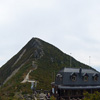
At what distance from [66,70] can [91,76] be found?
305 inches

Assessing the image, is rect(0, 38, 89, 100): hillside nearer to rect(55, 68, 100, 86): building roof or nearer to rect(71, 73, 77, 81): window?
rect(55, 68, 100, 86): building roof

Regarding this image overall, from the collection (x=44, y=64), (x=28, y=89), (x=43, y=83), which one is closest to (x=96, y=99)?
(x=28, y=89)

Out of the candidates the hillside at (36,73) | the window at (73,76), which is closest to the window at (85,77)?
the window at (73,76)

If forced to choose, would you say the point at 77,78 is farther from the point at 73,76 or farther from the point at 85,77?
the point at 85,77

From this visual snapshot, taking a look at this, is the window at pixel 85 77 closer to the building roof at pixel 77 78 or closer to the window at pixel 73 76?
the building roof at pixel 77 78

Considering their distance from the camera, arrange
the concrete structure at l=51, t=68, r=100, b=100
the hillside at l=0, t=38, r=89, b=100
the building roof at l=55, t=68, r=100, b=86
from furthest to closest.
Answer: the hillside at l=0, t=38, r=89, b=100 → the building roof at l=55, t=68, r=100, b=86 → the concrete structure at l=51, t=68, r=100, b=100

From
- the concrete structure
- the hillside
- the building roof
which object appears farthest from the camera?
the hillside

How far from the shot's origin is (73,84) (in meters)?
37.6

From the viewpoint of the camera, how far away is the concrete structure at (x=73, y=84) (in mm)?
36875

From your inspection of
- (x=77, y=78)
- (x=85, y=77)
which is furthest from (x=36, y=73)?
(x=85, y=77)

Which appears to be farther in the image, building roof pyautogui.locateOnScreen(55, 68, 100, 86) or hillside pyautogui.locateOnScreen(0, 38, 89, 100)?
hillside pyautogui.locateOnScreen(0, 38, 89, 100)

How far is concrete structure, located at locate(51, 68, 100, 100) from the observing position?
36.9 metres

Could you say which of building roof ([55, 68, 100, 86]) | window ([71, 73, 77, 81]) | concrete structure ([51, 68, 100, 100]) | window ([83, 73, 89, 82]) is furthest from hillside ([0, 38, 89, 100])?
window ([83, 73, 89, 82])

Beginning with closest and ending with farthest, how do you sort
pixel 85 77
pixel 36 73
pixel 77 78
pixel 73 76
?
pixel 73 76 → pixel 77 78 → pixel 85 77 → pixel 36 73
